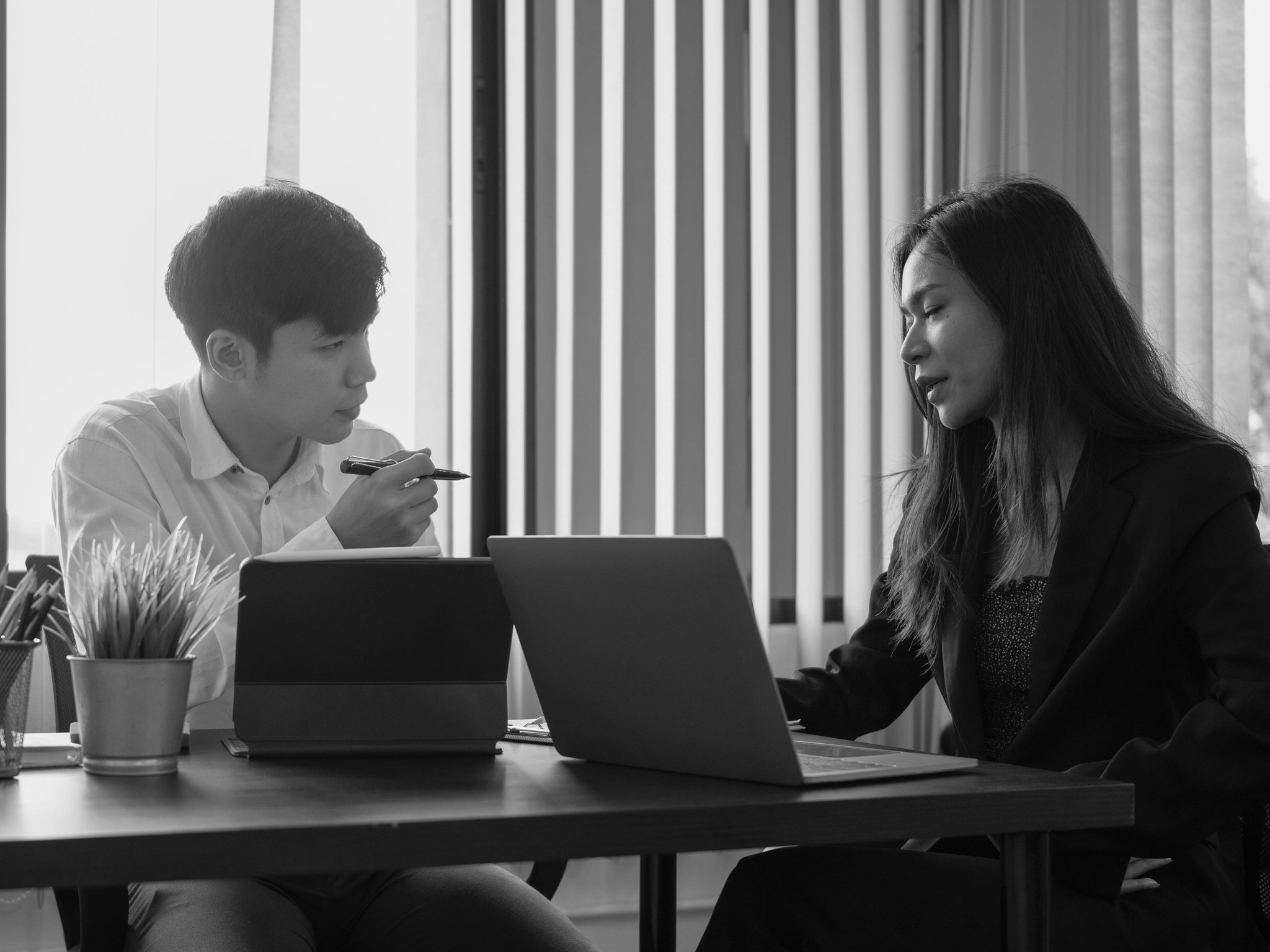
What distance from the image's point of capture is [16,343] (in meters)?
2.43

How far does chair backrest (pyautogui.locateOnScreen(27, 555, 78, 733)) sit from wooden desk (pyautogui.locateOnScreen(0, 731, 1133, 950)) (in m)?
0.62

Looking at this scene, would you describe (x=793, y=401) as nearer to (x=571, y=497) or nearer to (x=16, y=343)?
(x=571, y=497)

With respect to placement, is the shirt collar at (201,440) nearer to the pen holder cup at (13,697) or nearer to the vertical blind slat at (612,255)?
the pen holder cup at (13,697)

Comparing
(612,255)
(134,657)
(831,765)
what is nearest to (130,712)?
(134,657)

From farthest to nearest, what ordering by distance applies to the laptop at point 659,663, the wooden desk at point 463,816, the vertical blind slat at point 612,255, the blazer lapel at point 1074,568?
the vertical blind slat at point 612,255, the blazer lapel at point 1074,568, the laptop at point 659,663, the wooden desk at point 463,816

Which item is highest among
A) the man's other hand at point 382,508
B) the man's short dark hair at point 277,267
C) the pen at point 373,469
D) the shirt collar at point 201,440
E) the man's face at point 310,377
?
the man's short dark hair at point 277,267

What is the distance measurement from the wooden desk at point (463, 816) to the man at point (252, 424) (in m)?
0.37

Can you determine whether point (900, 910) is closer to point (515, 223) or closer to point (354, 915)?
point (354, 915)

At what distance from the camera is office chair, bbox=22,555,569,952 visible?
3.34ft

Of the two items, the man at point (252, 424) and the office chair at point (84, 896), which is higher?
the man at point (252, 424)

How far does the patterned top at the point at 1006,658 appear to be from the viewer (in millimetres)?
1435

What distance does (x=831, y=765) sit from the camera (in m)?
0.96

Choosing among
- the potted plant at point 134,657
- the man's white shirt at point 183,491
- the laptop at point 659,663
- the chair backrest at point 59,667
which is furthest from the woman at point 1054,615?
the chair backrest at point 59,667

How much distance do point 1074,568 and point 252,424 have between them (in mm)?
990
